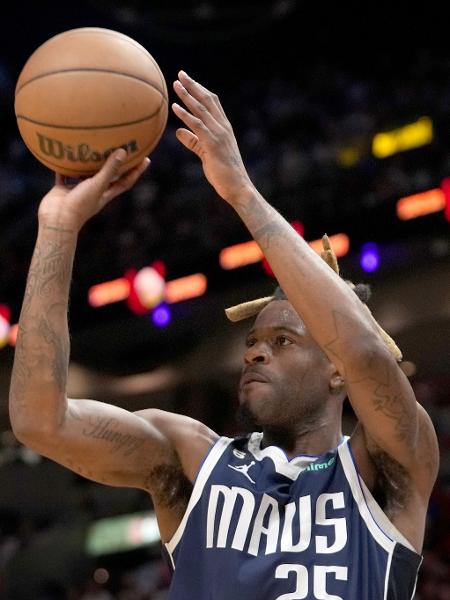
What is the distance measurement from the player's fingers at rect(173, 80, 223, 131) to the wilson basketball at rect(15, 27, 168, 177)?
0.39 feet

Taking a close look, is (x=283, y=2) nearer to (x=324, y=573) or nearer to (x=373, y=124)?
(x=373, y=124)

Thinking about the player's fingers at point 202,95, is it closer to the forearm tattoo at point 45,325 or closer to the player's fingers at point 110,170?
the player's fingers at point 110,170

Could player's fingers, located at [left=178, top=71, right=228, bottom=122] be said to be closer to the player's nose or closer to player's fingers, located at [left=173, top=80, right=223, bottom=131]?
player's fingers, located at [left=173, top=80, right=223, bottom=131]

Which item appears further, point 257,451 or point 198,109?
point 257,451

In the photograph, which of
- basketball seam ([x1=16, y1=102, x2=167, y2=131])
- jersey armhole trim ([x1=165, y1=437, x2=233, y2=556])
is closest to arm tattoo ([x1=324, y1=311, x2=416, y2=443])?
jersey armhole trim ([x1=165, y1=437, x2=233, y2=556])

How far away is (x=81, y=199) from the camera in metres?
2.75

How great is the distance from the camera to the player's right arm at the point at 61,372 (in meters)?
2.67

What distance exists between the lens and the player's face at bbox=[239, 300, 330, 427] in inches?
120

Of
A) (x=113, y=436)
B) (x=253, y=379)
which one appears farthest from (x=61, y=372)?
(x=253, y=379)

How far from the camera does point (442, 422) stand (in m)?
8.77

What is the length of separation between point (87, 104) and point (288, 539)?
1254mm

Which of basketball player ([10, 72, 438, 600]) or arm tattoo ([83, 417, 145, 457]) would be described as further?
arm tattoo ([83, 417, 145, 457])

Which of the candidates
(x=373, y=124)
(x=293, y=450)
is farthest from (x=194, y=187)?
(x=293, y=450)

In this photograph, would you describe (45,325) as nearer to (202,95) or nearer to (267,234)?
(267,234)
